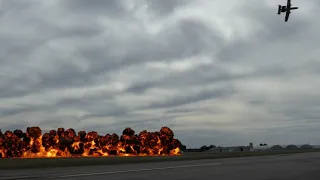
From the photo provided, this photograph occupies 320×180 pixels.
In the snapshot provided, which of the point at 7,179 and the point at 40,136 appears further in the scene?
the point at 40,136

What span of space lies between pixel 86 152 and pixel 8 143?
24989 millimetres

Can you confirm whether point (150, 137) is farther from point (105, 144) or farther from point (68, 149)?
point (68, 149)

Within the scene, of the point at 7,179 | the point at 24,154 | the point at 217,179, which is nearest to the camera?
the point at 217,179

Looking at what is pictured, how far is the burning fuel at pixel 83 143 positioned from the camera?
114m

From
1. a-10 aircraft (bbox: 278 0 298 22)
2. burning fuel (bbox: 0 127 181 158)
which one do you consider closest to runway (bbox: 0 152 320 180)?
a-10 aircraft (bbox: 278 0 298 22)

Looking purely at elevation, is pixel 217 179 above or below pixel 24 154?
above

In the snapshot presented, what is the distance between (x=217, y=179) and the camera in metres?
24.0

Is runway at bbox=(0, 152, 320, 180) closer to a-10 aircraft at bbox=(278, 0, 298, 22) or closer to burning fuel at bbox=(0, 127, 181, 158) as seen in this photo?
a-10 aircraft at bbox=(278, 0, 298, 22)

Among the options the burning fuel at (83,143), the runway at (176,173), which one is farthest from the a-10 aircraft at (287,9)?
the burning fuel at (83,143)

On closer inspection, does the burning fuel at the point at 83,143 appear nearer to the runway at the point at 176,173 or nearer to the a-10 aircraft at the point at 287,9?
the runway at the point at 176,173

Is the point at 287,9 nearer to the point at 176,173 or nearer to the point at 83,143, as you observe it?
the point at 176,173

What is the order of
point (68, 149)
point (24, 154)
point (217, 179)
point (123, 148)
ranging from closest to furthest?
point (217, 179) → point (24, 154) → point (68, 149) → point (123, 148)

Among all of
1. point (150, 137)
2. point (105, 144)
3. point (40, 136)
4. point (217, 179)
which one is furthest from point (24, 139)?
point (217, 179)

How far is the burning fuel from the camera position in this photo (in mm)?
114188
